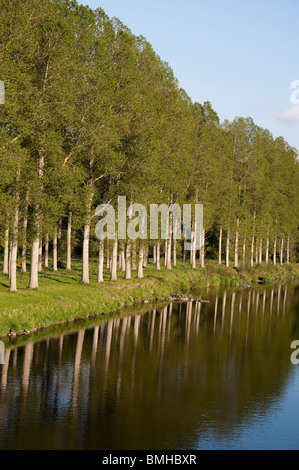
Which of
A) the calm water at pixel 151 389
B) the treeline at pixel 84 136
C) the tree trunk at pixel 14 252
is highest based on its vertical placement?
the treeline at pixel 84 136

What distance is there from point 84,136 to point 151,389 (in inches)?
957

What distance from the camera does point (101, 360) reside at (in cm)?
2955

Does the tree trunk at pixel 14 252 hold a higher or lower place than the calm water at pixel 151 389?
higher

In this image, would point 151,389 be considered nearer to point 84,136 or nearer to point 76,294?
point 76,294

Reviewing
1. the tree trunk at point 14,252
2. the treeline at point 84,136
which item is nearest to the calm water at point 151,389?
the tree trunk at point 14,252

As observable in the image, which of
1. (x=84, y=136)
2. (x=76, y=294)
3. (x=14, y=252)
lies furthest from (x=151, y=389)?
(x=84, y=136)

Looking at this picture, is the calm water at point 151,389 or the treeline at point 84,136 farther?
the treeline at point 84,136

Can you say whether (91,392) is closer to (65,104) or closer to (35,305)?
(35,305)

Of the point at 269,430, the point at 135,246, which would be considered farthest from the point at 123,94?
the point at 269,430

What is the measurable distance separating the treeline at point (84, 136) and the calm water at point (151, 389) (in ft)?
32.8

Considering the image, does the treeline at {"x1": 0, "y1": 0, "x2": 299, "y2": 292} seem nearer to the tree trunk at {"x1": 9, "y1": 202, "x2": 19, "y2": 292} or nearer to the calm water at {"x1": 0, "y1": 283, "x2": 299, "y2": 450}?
the tree trunk at {"x1": 9, "y1": 202, "x2": 19, "y2": 292}

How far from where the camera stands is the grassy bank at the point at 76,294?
33375 millimetres

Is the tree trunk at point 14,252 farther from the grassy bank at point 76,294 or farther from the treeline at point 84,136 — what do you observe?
the grassy bank at point 76,294

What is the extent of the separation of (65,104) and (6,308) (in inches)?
603
